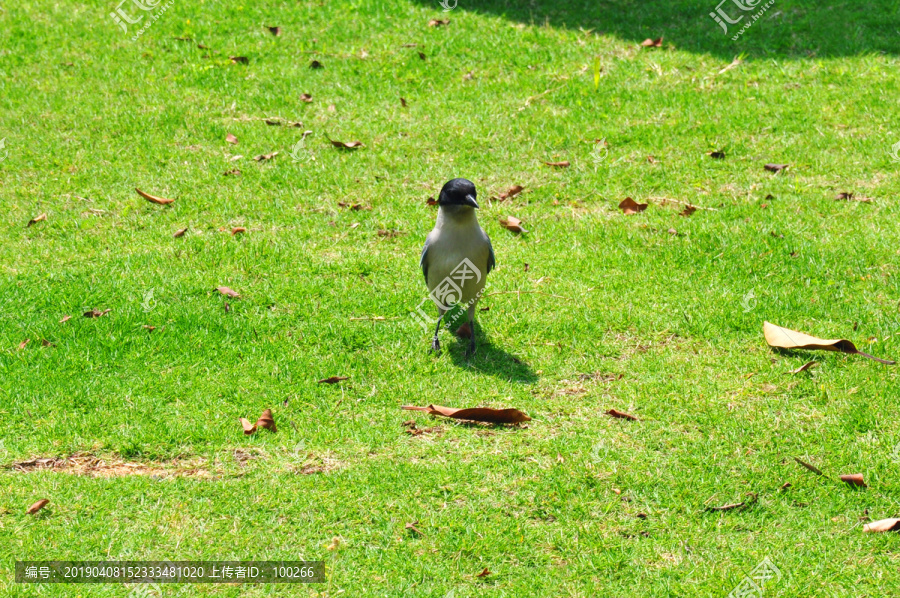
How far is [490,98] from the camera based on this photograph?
11.5 metres

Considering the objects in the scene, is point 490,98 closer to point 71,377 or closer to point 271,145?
point 271,145

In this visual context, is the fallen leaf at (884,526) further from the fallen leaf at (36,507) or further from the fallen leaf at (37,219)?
the fallen leaf at (37,219)

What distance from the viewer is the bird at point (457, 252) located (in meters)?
6.77

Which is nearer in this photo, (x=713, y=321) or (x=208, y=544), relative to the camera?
(x=208, y=544)

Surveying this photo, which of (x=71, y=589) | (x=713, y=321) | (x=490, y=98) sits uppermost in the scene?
(x=490, y=98)

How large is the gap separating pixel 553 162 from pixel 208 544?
6429 mm

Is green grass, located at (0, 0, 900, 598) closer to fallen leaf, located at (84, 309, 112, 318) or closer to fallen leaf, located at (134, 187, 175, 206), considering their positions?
fallen leaf, located at (84, 309, 112, 318)

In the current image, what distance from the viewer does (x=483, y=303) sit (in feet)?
25.5

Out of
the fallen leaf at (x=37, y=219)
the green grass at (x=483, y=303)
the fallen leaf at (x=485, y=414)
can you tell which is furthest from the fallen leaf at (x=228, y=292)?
the fallen leaf at (x=37, y=219)

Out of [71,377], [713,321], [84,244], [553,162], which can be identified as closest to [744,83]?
[553,162]

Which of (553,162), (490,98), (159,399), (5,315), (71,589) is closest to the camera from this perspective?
(71,589)

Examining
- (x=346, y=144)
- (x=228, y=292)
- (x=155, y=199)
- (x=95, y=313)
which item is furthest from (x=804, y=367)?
(x=155, y=199)
